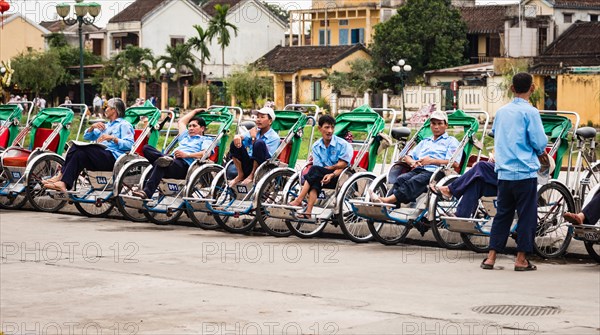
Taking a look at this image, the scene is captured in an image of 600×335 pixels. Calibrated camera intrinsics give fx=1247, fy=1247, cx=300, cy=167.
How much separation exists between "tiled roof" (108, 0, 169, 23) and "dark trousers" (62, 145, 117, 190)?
216 feet

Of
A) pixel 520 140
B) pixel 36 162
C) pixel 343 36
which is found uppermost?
pixel 343 36

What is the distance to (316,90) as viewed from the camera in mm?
72062

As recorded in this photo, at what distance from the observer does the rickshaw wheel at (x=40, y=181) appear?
1664cm

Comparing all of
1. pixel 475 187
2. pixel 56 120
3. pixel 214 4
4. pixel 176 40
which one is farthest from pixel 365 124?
pixel 214 4

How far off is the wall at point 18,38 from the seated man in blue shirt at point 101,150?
68817 mm

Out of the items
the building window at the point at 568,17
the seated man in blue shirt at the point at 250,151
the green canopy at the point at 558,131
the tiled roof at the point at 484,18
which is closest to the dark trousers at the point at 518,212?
the green canopy at the point at 558,131

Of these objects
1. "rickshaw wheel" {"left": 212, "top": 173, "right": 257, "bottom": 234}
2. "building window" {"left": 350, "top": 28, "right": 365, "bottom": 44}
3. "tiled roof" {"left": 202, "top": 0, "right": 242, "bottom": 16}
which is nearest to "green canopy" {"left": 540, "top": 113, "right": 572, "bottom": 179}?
"rickshaw wheel" {"left": 212, "top": 173, "right": 257, "bottom": 234}

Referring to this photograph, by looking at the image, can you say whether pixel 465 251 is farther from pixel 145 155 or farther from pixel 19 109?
pixel 19 109

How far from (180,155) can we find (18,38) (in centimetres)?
7197

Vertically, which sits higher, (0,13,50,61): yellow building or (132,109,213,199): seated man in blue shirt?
(0,13,50,61): yellow building

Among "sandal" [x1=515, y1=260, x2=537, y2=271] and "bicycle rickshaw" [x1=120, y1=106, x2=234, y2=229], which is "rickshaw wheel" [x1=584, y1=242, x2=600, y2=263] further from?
"bicycle rickshaw" [x1=120, y1=106, x2=234, y2=229]

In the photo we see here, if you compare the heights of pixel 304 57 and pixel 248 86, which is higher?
pixel 304 57

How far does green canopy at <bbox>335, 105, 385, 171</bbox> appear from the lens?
14.3 m

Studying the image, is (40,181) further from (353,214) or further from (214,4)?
(214,4)
